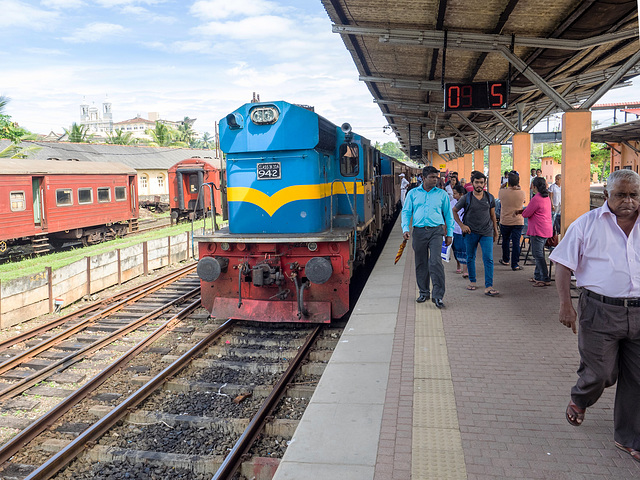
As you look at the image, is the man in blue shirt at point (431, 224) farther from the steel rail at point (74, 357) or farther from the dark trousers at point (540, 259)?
the steel rail at point (74, 357)

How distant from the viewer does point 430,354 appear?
5.57 meters

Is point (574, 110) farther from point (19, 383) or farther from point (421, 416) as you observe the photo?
point (19, 383)

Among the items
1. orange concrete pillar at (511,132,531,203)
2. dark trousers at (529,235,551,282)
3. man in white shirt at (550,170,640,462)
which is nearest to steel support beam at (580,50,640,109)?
dark trousers at (529,235,551,282)

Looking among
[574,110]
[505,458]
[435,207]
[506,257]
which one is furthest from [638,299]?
[506,257]

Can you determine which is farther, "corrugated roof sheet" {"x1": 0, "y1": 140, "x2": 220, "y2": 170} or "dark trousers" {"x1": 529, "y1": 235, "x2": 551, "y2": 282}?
"corrugated roof sheet" {"x1": 0, "y1": 140, "x2": 220, "y2": 170}

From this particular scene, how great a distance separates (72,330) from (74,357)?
1338 mm

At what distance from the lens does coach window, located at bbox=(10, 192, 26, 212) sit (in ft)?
48.7

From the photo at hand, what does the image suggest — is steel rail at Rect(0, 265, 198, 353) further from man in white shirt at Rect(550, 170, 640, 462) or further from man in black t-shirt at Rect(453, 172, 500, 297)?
man in white shirt at Rect(550, 170, 640, 462)

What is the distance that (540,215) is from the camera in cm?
867

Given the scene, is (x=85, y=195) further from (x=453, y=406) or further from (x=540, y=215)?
(x=453, y=406)

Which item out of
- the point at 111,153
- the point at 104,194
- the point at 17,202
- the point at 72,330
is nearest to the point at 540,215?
the point at 72,330

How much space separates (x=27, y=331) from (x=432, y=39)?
339 inches

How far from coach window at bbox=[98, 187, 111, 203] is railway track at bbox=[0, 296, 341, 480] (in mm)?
13240

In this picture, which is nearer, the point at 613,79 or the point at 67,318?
the point at 613,79
